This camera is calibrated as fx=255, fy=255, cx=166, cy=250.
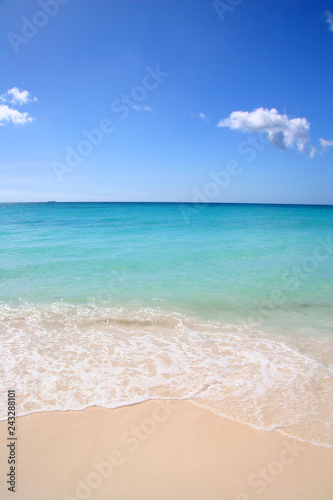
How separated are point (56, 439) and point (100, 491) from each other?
913mm

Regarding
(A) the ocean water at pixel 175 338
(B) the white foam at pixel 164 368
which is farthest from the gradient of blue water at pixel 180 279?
(B) the white foam at pixel 164 368

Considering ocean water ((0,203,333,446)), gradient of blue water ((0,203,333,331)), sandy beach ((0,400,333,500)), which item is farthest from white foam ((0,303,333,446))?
gradient of blue water ((0,203,333,331))

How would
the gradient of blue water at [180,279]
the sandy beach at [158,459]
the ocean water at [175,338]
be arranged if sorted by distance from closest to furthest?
the sandy beach at [158,459], the ocean water at [175,338], the gradient of blue water at [180,279]

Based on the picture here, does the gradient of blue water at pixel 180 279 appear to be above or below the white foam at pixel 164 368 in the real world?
above

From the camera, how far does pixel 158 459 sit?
3.02 m

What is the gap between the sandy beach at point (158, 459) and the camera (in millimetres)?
2697

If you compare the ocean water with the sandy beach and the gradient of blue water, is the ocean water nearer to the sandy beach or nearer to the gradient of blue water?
the gradient of blue water

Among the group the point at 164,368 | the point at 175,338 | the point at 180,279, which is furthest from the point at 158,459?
the point at 180,279

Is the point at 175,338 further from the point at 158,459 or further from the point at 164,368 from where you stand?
the point at 158,459

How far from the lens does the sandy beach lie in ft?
8.85

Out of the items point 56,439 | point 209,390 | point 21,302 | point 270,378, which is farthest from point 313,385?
point 21,302

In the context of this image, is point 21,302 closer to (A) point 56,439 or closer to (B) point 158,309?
(B) point 158,309

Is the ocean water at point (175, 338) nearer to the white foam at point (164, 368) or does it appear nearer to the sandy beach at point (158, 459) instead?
the white foam at point (164, 368)

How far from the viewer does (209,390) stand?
4203 millimetres
